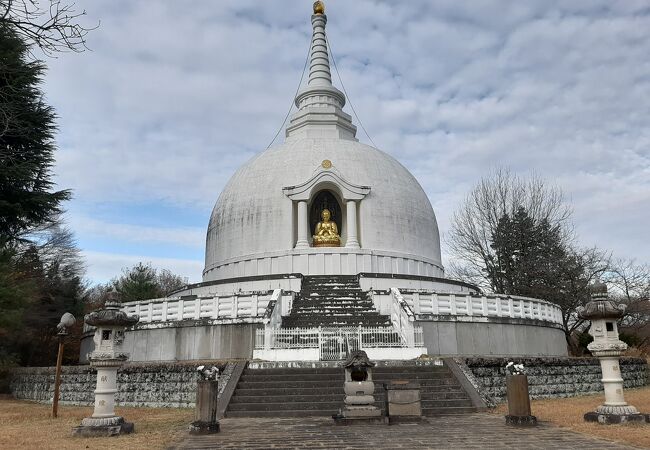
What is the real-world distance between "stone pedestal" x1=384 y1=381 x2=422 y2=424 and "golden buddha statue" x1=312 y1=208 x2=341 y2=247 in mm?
15456

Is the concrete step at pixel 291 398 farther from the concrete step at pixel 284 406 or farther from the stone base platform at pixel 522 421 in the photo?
the stone base platform at pixel 522 421

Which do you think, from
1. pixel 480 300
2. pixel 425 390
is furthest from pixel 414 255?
pixel 425 390

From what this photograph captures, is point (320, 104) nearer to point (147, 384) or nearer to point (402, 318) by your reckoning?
point (402, 318)

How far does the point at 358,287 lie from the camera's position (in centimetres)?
2152

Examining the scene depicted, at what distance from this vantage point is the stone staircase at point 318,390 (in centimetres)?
1174

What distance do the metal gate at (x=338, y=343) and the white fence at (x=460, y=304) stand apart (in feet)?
9.97

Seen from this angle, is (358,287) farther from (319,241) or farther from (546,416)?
(546,416)

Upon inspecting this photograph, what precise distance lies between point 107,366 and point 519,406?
26.8ft

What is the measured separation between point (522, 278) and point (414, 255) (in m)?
9.56

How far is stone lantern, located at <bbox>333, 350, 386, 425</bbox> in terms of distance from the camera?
10375 mm

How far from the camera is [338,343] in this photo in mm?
15117

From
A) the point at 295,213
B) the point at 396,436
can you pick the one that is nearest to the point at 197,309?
the point at 295,213

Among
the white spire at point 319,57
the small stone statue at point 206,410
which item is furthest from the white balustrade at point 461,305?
the white spire at point 319,57

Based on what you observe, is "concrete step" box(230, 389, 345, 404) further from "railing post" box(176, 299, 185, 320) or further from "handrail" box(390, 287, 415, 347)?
"railing post" box(176, 299, 185, 320)
